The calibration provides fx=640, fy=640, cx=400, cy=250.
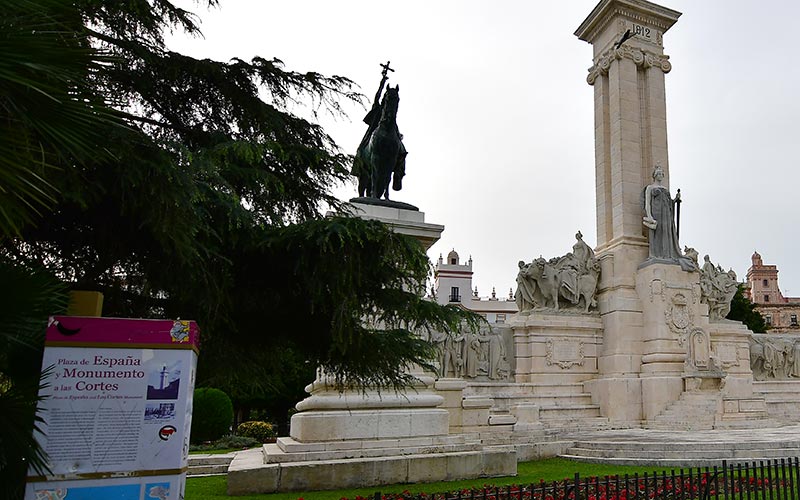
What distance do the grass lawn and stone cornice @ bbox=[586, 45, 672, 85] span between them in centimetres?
1439

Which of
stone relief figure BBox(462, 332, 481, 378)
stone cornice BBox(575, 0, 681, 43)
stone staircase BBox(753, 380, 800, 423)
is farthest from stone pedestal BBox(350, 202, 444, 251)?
stone cornice BBox(575, 0, 681, 43)

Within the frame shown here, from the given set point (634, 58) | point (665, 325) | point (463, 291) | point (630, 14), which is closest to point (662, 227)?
point (665, 325)

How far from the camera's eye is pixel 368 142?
1009 centimetres

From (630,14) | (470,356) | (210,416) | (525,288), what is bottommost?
(210,416)

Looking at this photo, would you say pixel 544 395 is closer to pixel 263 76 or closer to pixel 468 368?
pixel 468 368

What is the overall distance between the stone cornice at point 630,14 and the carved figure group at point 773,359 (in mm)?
11127

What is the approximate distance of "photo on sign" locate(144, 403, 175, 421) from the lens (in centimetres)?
332

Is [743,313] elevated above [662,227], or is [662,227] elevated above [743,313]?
[662,227]

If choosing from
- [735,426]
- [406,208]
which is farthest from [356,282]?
[735,426]

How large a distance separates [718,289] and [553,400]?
7356 millimetres

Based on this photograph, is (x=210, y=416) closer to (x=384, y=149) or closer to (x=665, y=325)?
(x=665, y=325)

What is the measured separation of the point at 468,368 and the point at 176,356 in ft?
46.9

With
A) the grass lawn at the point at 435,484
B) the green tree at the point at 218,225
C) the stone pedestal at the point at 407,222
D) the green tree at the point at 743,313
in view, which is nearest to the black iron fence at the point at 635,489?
the grass lawn at the point at 435,484

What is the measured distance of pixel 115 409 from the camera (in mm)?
3260
